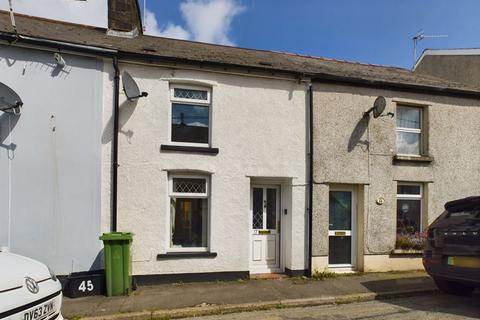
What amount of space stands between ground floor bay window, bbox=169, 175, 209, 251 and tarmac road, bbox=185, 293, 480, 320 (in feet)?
7.52

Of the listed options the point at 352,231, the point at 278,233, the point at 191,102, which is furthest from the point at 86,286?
the point at 352,231

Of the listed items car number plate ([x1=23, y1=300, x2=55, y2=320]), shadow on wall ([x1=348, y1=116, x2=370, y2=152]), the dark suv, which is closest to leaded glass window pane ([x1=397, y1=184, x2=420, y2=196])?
shadow on wall ([x1=348, y1=116, x2=370, y2=152])

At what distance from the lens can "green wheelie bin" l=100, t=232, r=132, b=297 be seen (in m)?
6.80

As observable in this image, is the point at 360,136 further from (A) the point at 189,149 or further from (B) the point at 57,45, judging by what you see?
(B) the point at 57,45

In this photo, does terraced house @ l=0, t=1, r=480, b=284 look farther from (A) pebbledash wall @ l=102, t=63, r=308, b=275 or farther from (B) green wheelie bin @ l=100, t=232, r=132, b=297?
(B) green wheelie bin @ l=100, t=232, r=132, b=297

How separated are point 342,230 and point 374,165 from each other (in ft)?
5.50

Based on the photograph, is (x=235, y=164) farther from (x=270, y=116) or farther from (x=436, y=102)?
(x=436, y=102)

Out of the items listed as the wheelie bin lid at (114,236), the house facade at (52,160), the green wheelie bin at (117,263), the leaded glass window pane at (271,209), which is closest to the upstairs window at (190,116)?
the house facade at (52,160)

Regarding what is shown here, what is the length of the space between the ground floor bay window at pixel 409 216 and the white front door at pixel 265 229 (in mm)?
2927

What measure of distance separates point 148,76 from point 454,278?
21.3ft

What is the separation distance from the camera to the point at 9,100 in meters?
6.81

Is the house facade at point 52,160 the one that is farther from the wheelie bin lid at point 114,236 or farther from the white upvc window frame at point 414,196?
the white upvc window frame at point 414,196

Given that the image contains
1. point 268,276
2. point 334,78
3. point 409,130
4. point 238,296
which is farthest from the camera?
point 409,130

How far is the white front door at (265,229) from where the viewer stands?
8.62 metres
